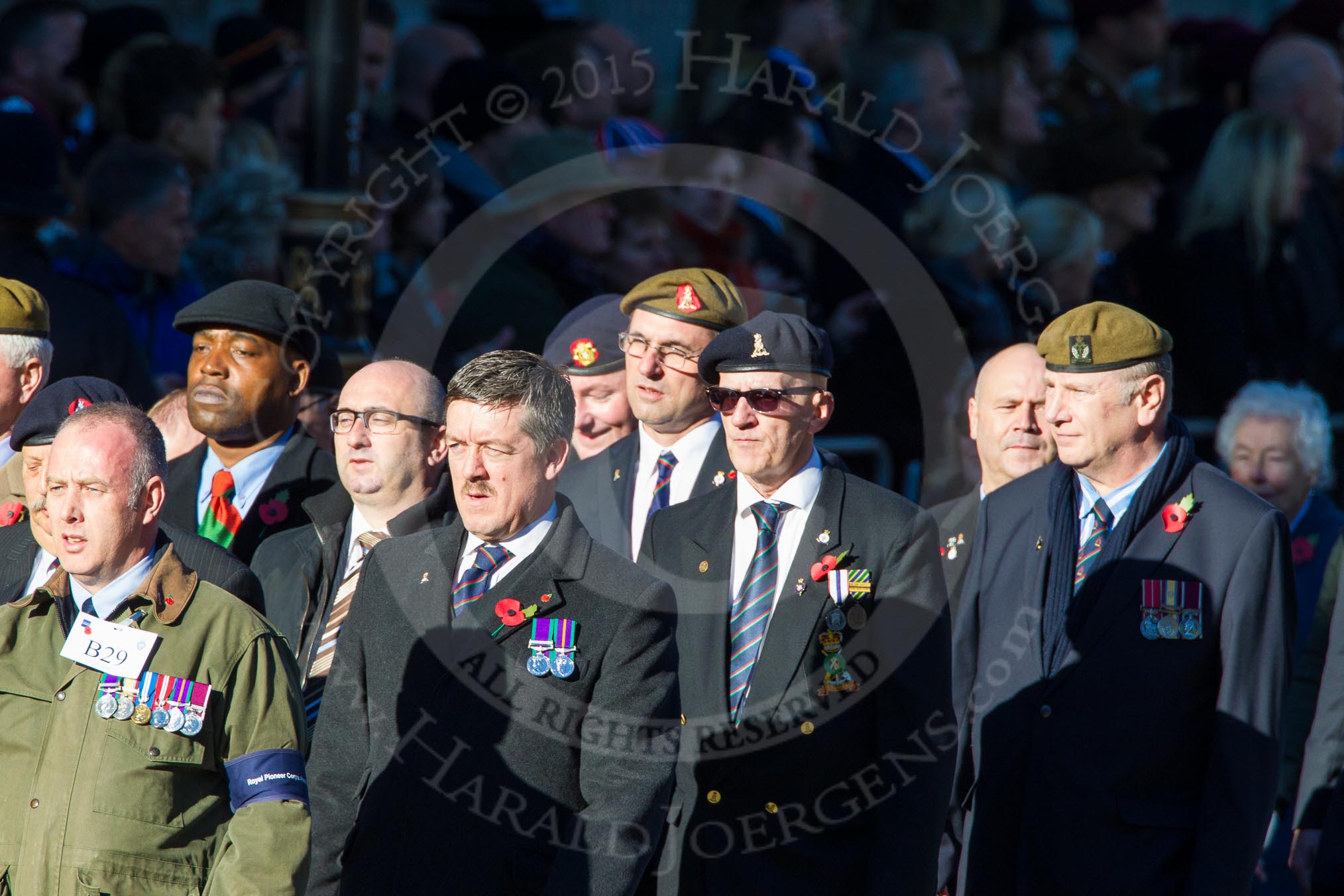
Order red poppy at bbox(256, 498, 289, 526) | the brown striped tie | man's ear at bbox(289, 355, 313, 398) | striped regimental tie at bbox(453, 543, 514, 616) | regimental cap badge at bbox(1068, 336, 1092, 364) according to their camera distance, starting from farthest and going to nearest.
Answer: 1. man's ear at bbox(289, 355, 313, 398)
2. red poppy at bbox(256, 498, 289, 526)
3. the brown striped tie
4. regimental cap badge at bbox(1068, 336, 1092, 364)
5. striped regimental tie at bbox(453, 543, 514, 616)

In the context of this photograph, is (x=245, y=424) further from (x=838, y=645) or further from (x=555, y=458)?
(x=838, y=645)

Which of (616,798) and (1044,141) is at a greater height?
(1044,141)

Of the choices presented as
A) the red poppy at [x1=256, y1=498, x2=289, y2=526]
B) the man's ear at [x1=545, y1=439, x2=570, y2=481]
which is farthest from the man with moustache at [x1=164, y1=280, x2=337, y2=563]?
the man's ear at [x1=545, y1=439, x2=570, y2=481]

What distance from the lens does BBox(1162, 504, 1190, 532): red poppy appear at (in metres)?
4.51

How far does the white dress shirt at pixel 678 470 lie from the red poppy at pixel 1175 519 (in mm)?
1502

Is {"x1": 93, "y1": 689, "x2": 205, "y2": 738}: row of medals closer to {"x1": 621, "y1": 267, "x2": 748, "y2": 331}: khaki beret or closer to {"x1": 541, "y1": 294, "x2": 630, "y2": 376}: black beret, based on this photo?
{"x1": 621, "y1": 267, "x2": 748, "y2": 331}: khaki beret

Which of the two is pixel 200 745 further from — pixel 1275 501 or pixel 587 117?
pixel 587 117

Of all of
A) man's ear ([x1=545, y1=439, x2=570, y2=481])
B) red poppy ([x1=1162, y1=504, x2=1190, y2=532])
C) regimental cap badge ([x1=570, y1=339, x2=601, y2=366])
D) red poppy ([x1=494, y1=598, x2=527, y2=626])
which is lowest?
red poppy ([x1=494, y1=598, x2=527, y2=626])

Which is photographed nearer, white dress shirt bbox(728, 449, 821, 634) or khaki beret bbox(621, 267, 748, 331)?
white dress shirt bbox(728, 449, 821, 634)

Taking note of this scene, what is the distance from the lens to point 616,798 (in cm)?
379

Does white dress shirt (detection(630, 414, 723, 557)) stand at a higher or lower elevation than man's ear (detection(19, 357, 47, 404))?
lower

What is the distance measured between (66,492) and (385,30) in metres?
5.14

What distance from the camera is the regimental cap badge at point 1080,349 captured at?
4.58 metres

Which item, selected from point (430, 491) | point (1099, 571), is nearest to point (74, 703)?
point (430, 491)
